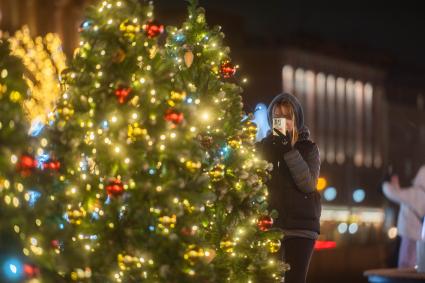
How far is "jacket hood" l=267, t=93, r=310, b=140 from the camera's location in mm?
9180

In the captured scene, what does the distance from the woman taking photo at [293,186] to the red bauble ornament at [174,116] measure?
188 centimetres

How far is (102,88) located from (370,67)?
9688 cm

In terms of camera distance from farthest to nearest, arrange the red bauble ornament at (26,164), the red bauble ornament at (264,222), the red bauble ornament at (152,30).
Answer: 1. the red bauble ornament at (264,222)
2. the red bauble ornament at (152,30)
3. the red bauble ornament at (26,164)

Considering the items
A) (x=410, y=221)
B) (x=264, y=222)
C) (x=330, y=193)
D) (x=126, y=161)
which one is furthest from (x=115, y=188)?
(x=330, y=193)

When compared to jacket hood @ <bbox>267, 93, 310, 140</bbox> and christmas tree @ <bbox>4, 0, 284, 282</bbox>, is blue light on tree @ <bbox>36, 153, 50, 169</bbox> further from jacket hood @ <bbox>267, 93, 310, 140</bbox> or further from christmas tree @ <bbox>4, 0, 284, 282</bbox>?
jacket hood @ <bbox>267, 93, 310, 140</bbox>

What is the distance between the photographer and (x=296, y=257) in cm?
912

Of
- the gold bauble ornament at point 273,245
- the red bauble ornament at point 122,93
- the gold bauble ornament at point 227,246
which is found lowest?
the gold bauble ornament at point 227,246

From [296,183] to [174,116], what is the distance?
2.02 metres

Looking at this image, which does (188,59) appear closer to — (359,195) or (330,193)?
(330,193)

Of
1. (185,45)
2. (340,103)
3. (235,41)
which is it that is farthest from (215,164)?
(340,103)

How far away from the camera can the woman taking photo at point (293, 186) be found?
358 inches

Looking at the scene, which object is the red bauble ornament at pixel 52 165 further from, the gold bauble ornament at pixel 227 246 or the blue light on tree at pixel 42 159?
the gold bauble ornament at pixel 227 246

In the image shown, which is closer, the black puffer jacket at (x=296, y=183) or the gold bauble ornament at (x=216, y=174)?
the gold bauble ornament at (x=216, y=174)

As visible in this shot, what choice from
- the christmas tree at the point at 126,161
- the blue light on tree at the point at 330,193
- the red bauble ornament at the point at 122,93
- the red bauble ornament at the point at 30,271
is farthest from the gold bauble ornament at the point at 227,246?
the blue light on tree at the point at 330,193
